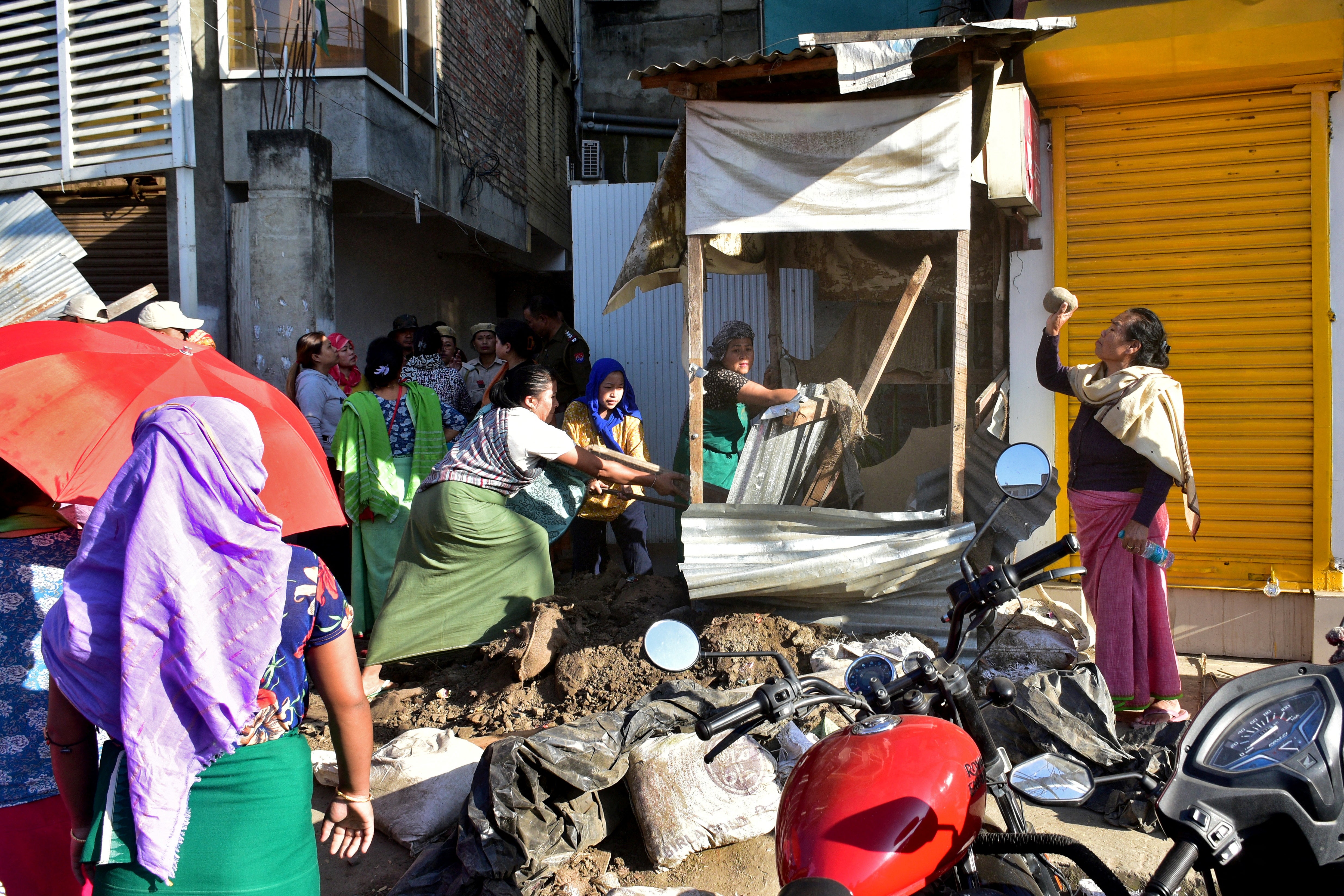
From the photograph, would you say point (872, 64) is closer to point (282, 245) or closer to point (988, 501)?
point (988, 501)

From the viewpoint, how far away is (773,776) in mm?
3105

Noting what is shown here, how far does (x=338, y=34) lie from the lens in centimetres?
838

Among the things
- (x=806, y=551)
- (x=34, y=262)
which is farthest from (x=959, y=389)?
(x=34, y=262)

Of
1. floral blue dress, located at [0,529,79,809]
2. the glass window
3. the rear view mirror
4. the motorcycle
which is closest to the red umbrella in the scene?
floral blue dress, located at [0,529,79,809]

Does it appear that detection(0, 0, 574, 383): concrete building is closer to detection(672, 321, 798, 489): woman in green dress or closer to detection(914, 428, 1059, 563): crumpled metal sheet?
detection(672, 321, 798, 489): woman in green dress

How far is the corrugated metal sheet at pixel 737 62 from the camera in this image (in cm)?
398

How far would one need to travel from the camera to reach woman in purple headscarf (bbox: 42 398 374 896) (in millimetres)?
1651

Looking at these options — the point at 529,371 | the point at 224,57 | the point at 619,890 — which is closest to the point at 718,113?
the point at 529,371

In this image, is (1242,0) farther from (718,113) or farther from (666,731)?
(666,731)

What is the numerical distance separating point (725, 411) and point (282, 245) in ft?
14.2

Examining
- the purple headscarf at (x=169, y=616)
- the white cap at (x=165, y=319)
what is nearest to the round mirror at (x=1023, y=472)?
the purple headscarf at (x=169, y=616)

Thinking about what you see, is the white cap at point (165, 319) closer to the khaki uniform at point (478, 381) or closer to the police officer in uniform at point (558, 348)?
the khaki uniform at point (478, 381)

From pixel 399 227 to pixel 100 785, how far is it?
31.0 feet

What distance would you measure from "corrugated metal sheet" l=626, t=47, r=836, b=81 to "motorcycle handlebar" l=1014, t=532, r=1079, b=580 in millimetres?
2740
